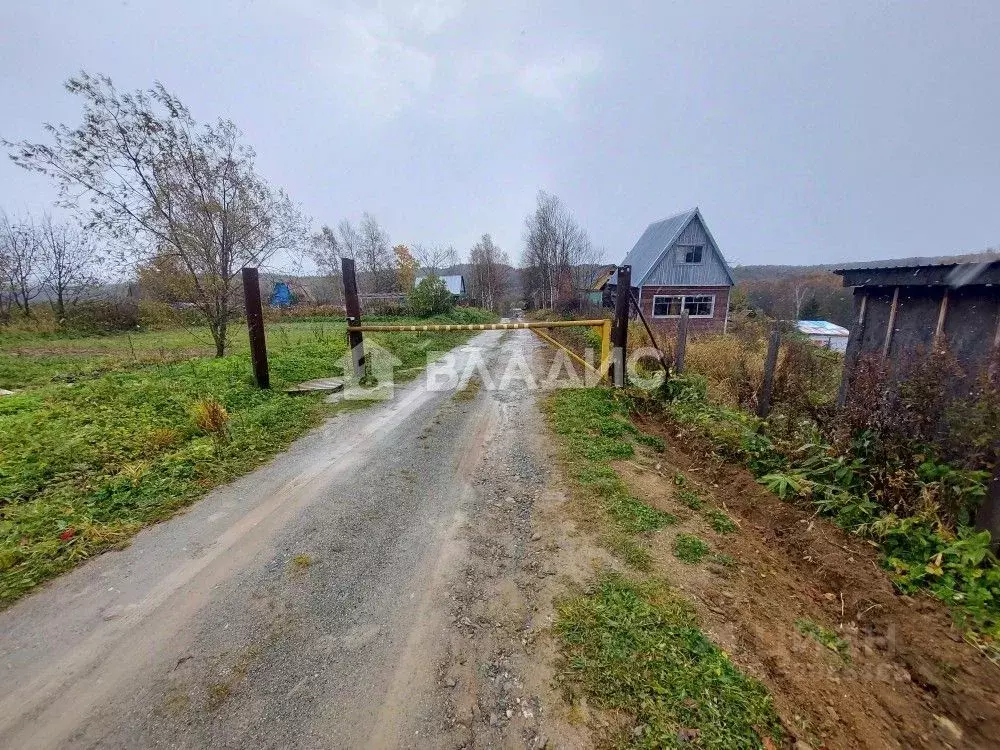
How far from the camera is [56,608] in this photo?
2.57m

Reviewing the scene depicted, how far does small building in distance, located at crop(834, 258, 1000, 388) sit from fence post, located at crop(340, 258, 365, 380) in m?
7.92

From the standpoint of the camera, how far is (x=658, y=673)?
2.06m

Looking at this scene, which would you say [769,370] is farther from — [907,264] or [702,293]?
[702,293]

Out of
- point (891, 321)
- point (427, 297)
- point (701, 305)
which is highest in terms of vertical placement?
point (427, 297)

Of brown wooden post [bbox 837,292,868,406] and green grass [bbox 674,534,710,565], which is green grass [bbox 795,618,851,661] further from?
brown wooden post [bbox 837,292,868,406]

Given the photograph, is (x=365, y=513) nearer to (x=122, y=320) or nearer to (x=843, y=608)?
(x=843, y=608)

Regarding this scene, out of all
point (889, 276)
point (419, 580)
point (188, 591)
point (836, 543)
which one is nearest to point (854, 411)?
point (836, 543)

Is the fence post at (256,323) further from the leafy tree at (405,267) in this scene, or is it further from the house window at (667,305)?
the leafy tree at (405,267)

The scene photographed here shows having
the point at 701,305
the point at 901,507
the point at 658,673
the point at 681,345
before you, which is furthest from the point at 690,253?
the point at 658,673

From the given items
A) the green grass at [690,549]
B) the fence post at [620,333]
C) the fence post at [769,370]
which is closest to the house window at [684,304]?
the fence post at [620,333]

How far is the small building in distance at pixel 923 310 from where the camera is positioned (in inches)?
145

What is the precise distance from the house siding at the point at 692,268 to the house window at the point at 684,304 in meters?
0.66

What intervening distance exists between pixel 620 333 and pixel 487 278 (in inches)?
1623

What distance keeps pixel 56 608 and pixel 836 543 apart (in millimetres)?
5708
